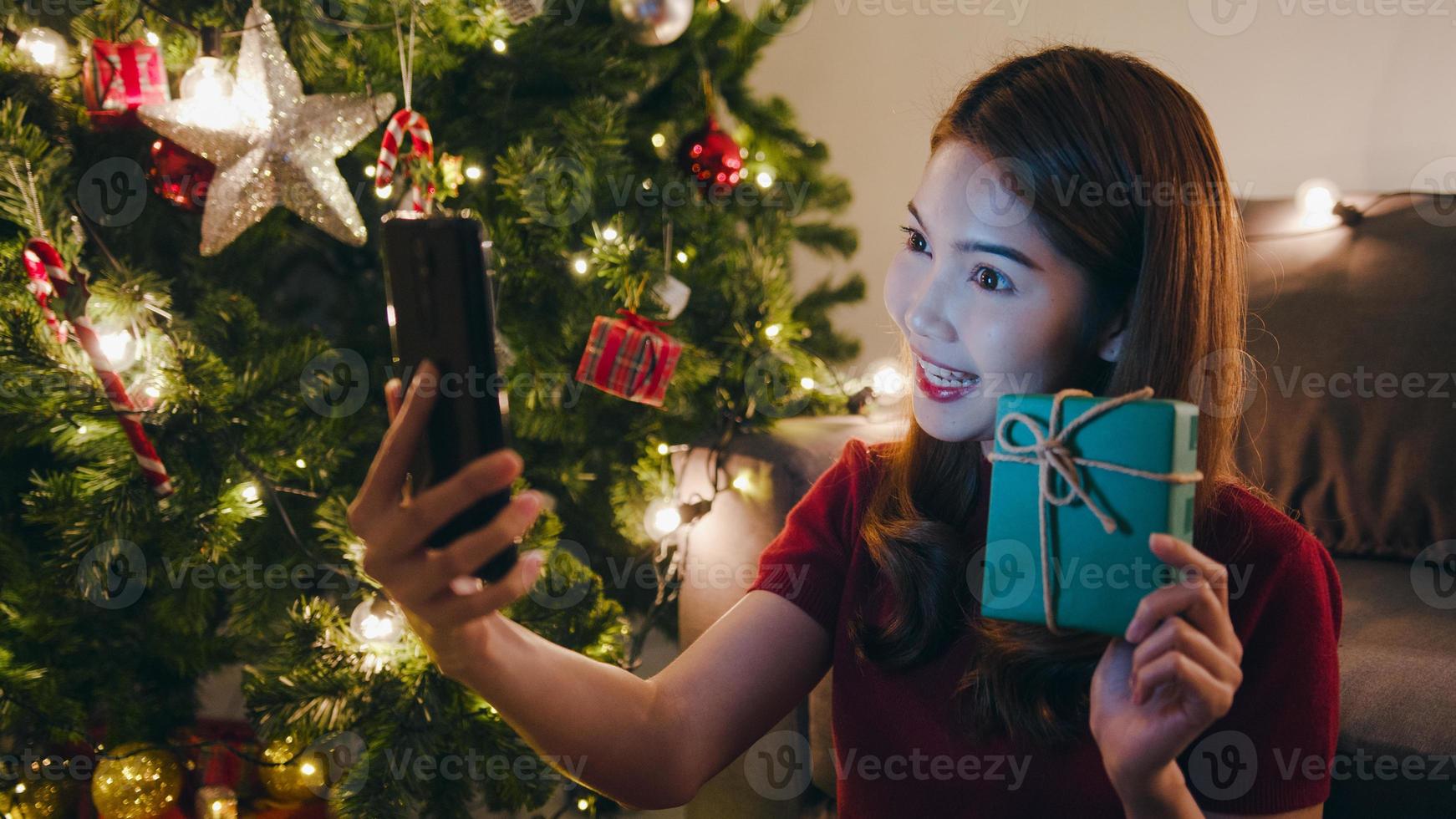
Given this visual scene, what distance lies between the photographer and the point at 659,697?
88cm

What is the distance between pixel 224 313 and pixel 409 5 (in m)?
0.49

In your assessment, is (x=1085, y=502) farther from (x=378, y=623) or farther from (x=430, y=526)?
(x=378, y=623)

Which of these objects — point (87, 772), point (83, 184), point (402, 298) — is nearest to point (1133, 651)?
point (402, 298)

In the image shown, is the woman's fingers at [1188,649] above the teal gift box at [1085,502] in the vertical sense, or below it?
below

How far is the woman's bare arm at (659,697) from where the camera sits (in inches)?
29.8

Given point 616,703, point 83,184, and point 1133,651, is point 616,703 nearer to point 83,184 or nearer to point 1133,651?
point 1133,651

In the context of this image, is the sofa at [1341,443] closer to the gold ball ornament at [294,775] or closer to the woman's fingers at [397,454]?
the gold ball ornament at [294,775]

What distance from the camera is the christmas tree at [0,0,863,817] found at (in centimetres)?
123

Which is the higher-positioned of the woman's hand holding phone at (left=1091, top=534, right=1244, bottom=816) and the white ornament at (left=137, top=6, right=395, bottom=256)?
the white ornament at (left=137, top=6, right=395, bottom=256)

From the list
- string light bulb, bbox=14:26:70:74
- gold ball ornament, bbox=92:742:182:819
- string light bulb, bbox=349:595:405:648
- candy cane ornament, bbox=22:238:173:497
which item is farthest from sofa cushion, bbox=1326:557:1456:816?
string light bulb, bbox=14:26:70:74

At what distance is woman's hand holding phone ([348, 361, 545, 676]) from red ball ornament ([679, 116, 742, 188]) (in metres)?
0.97

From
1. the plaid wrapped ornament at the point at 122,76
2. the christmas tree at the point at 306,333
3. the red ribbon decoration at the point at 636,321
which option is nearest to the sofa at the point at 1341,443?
the christmas tree at the point at 306,333

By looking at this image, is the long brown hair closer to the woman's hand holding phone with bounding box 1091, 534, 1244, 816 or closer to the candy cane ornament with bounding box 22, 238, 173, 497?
the woman's hand holding phone with bounding box 1091, 534, 1244, 816

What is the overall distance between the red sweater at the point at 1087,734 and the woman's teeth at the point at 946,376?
0.16 m
